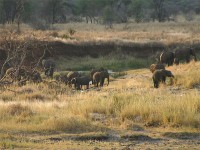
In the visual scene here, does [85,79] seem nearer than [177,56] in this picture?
Yes

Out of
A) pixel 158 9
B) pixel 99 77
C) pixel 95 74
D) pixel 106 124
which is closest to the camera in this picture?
pixel 106 124

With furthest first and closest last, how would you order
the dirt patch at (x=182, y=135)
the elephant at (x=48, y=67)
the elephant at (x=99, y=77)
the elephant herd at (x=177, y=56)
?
the elephant herd at (x=177, y=56) < the elephant at (x=48, y=67) < the elephant at (x=99, y=77) < the dirt patch at (x=182, y=135)

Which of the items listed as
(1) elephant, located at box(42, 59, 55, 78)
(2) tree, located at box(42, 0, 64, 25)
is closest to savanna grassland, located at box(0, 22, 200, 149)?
(1) elephant, located at box(42, 59, 55, 78)

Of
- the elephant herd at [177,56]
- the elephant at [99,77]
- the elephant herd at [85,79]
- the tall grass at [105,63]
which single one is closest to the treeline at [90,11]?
the tall grass at [105,63]

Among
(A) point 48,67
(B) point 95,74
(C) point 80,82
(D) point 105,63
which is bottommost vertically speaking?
(C) point 80,82

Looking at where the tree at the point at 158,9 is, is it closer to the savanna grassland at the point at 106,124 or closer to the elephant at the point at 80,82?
the elephant at the point at 80,82

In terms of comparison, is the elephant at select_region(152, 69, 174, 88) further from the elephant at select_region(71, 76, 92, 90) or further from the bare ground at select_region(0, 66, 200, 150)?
the bare ground at select_region(0, 66, 200, 150)

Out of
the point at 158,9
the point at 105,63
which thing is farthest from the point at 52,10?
the point at 105,63

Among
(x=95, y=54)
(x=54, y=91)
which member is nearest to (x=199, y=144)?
(x=54, y=91)

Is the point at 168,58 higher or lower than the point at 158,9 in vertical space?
lower

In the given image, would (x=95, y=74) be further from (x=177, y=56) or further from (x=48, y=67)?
(x=177, y=56)

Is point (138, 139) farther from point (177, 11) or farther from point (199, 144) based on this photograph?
point (177, 11)

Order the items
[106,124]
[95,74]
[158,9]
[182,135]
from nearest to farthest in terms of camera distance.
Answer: [182,135] < [106,124] < [95,74] < [158,9]

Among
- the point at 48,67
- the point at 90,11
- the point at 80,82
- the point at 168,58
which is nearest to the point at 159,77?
the point at 80,82
